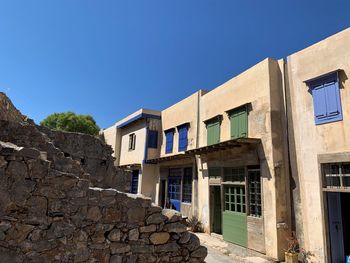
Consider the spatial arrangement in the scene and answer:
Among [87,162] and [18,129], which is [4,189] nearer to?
[18,129]

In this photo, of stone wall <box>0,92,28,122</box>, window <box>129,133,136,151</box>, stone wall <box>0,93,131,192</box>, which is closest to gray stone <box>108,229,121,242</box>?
stone wall <box>0,93,131,192</box>

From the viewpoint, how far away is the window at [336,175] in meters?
6.95

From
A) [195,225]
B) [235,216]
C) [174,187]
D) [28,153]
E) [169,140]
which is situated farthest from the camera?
[169,140]

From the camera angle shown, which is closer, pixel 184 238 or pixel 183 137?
pixel 184 238

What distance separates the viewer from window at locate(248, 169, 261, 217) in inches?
363

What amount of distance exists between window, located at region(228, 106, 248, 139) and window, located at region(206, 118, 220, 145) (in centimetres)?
94

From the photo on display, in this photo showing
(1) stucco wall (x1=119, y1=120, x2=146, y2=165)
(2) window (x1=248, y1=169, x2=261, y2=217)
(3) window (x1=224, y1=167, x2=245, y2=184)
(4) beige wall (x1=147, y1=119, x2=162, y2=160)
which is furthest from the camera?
(1) stucco wall (x1=119, y1=120, x2=146, y2=165)

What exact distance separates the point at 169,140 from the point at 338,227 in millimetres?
10084

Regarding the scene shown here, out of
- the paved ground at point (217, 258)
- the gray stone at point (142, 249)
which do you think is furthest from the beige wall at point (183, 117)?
the gray stone at point (142, 249)

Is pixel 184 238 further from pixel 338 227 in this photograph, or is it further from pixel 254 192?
pixel 254 192

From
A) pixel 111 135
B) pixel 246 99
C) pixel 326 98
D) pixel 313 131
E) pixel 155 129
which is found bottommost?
pixel 313 131

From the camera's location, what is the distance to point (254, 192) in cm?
943

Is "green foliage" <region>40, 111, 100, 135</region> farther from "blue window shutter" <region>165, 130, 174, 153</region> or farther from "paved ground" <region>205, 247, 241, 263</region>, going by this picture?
"paved ground" <region>205, 247, 241, 263</region>

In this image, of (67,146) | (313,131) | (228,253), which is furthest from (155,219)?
(228,253)
